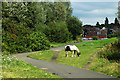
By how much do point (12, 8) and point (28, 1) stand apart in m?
5.05

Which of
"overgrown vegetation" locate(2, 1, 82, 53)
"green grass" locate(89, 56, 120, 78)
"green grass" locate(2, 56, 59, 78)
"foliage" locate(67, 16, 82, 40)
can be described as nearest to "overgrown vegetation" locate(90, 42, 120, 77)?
"green grass" locate(89, 56, 120, 78)

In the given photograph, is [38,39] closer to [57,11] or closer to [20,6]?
[20,6]

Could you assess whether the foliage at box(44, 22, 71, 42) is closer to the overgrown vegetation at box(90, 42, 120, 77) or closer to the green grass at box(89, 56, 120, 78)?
the overgrown vegetation at box(90, 42, 120, 77)

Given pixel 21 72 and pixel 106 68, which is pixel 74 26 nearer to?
pixel 106 68

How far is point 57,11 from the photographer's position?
53.3m

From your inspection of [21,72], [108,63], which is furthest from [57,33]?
[21,72]

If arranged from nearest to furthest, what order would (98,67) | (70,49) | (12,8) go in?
(98,67) < (70,49) < (12,8)

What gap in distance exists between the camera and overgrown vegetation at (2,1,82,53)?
26.8 meters

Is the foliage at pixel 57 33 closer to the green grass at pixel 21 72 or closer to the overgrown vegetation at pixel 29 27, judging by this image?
the overgrown vegetation at pixel 29 27

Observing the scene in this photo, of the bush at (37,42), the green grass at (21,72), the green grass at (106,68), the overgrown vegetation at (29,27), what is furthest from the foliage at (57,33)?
the green grass at (106,68)

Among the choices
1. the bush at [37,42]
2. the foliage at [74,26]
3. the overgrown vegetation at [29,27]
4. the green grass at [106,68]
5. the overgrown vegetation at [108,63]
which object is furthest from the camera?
the foliage at [74,26]

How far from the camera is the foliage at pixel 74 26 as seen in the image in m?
50.1

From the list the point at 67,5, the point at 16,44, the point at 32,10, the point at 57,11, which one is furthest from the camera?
the point at 67,5

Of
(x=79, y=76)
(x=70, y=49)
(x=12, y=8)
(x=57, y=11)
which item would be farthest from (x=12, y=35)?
(x=57, y=11)
